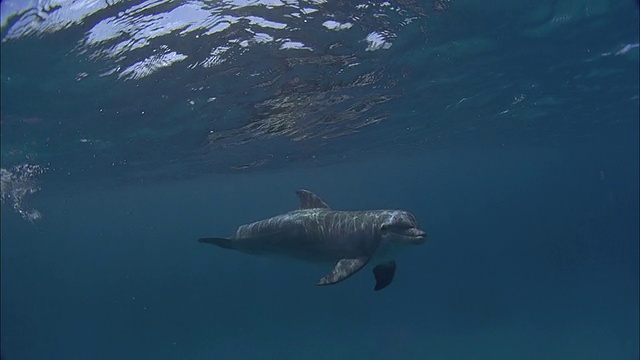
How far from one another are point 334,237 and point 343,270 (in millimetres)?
1333

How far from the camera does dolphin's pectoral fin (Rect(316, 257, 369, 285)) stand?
8727mm

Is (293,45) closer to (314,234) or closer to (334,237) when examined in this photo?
(314,234)

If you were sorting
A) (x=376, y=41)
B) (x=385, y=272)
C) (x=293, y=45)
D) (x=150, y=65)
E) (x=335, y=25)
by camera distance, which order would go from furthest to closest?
1. (x=376, y=41)
2. (x=150, y=65)
3. (x=293, y=45)
4. (x=335, y=25)
5. (x=385, y=272)

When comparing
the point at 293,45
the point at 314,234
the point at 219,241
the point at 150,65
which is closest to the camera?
the point at 314,234

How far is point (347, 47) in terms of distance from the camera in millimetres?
14688

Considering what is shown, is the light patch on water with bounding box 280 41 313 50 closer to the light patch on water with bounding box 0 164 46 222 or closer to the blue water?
the blue water

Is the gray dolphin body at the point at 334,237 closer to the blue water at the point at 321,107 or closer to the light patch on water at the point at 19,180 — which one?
the blue water at the point at 321,107

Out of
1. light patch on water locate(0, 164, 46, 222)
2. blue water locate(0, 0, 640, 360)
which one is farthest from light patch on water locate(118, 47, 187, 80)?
light patch on water locate(0, 164, 46, 222)

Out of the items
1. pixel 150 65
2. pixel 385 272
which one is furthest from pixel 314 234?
pixel 150 65

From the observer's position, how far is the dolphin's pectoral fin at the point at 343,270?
873 cm

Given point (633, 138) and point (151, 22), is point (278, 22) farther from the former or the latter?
point (633, 138)

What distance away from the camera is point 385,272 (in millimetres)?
10273

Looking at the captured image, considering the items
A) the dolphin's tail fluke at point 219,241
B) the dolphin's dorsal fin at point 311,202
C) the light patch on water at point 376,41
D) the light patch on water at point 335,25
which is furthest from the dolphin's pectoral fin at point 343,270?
the light patch on water at point 376,41

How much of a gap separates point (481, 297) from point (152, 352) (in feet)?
85.2
